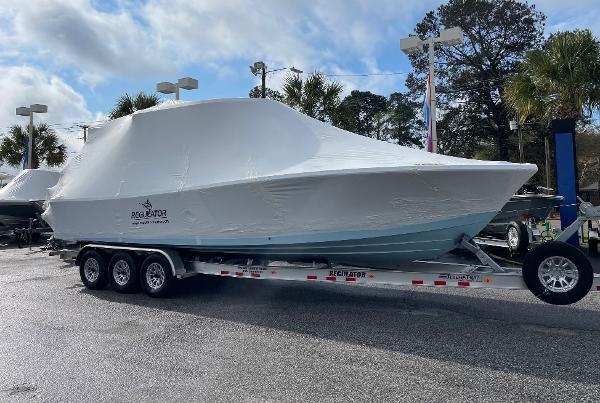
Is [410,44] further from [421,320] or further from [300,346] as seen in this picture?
[300,346]

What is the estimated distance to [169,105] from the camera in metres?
8.66

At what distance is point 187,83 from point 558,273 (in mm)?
12680

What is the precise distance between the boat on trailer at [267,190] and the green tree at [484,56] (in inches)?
1247

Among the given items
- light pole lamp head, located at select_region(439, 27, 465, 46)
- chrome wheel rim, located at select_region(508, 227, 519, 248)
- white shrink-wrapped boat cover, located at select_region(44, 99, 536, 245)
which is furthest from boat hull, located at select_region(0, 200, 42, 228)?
chrome wheel rim, located at select_region(508, 227, 519, 248)

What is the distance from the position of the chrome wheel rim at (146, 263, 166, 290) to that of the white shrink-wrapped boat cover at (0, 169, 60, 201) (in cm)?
1230

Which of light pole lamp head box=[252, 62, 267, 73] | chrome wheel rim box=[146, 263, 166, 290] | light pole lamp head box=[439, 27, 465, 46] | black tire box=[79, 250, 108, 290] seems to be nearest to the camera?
chrome wheel rim box=[146, 263, 166, 290]

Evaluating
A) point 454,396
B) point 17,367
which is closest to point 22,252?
point 17,367

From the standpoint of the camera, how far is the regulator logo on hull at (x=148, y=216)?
26.1 feet

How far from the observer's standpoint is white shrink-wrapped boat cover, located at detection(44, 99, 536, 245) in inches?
241

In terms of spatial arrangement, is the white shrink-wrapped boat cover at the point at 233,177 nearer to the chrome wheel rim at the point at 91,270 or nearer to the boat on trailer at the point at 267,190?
the boat on trailer at the point at 267,190

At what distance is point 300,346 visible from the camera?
5.53m

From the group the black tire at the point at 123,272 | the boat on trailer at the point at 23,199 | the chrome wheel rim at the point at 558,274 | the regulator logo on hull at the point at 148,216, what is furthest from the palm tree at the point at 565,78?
the boat on trailer at the point at 23,199

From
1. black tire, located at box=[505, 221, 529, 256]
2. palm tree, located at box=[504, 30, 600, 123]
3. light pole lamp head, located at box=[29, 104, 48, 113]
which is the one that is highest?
light pole lamp head, located at box=[29, 104, 48, 113]

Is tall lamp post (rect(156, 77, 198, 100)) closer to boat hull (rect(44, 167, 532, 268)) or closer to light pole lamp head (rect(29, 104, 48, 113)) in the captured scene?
boat hull (rect(44, 167, 532, 268))
